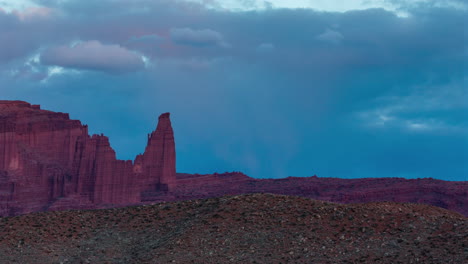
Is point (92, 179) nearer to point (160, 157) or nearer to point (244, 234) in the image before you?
point (160, 157)

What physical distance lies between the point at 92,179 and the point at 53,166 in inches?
243

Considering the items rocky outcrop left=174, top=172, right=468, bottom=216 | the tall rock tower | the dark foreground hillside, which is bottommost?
the dark foreground hillside

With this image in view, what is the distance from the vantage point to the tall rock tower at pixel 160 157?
123312mm

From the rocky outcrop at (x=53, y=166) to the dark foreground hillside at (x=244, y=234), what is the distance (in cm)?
6043

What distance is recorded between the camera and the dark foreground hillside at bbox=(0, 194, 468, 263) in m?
32.0

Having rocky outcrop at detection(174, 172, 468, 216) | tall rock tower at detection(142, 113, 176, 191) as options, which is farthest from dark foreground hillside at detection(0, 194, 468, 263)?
tall rock tower at detection(142, 113, 176, 191)

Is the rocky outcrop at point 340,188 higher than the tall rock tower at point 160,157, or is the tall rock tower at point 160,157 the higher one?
the tall rock tower at point 160,157

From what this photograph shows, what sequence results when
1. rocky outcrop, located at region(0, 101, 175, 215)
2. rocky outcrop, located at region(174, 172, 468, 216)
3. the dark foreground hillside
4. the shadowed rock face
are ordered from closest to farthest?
the dark foreground hillside
rocky outcrop, located at region(0, 101, 175, 215)
the shadowed rock face
rocky outcrop, located at region(174, 172, 468, 216)

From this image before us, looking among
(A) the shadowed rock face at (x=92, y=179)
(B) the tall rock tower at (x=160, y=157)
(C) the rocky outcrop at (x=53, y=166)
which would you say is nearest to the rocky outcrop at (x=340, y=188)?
(A) the shadowed rock face at (x=92, y=179)

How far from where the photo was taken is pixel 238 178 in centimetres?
13700

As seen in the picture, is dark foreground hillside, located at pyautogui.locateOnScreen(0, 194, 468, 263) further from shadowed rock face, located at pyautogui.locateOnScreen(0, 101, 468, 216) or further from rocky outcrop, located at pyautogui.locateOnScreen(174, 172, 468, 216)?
rocky outcrop, located at pyautogui.locateOnScreen(174, 172, 468, 216)

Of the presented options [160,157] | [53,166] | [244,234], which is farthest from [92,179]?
[244,234]

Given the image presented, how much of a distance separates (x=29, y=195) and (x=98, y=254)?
6915cm

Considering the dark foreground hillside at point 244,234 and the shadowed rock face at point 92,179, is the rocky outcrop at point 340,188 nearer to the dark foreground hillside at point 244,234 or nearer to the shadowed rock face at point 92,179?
the shadowed rock face at point 92,179
